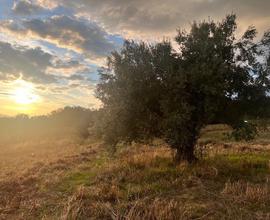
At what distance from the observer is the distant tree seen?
22.4 metres

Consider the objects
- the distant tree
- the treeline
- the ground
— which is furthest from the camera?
the treeline

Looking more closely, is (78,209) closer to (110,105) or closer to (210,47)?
(110,105)

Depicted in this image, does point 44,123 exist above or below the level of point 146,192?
above

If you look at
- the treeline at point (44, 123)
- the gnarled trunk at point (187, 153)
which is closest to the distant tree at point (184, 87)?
the gnarled trunk at point (187, 153)

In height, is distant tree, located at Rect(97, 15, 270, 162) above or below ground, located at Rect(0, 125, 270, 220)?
above

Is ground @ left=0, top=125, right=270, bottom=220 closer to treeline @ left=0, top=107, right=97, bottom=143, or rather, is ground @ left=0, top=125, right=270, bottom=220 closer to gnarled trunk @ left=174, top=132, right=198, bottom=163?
gnarled trunk @ left=174, top=132, right=198, bottom=163

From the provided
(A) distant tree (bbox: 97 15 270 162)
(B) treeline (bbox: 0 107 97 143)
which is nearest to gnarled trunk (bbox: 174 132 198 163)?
(A) distant tree (bbox: 97 15 270 162)

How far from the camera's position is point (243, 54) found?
23.9 m

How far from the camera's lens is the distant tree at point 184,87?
22.4m

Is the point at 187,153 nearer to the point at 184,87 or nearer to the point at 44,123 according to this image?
the point at 184,87

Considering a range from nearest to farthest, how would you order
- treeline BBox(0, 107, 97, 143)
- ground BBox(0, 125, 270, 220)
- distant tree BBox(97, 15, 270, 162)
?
ground BBox(0, 125, 270, 220) → distant tree BBox(97, 15, 270, 162) → treeline BBox(0, 107, 97, 143)

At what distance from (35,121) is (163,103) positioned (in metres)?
90.8

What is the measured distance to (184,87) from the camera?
2230cm

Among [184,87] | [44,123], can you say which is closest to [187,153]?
[184,87]
